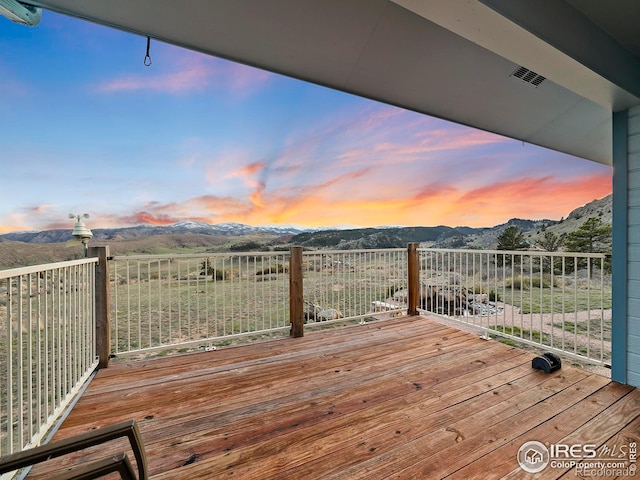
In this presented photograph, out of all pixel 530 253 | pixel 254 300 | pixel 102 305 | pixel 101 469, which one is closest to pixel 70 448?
pixel 101 469

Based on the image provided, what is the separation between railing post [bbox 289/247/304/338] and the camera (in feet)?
10.5

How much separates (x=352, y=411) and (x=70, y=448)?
4.96ft

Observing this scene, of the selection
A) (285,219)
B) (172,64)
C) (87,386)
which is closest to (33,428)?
(87,386)

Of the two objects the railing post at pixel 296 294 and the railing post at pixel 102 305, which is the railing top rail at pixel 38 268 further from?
the railing post at pixel 296 294

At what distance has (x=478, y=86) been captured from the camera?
256 cm

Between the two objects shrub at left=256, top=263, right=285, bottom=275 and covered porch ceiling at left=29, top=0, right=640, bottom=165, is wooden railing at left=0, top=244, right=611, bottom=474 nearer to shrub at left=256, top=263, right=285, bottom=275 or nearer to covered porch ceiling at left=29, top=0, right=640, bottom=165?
shrub at left=256, top=263, right=285, bottom=275

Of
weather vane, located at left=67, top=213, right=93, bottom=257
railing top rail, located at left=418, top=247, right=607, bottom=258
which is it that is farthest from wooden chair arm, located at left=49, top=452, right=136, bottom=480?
railing top rail, located at left=418, top=247, right=607, bottom=258

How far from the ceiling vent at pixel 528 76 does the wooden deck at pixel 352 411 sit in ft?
8.81

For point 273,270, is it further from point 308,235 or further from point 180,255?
point 308,235

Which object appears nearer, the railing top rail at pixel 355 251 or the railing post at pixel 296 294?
the railing post at pixel 296 294

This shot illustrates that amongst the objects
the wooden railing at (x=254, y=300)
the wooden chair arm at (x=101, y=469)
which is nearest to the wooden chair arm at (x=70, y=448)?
the wooden chair arm at (x=101, y=469)

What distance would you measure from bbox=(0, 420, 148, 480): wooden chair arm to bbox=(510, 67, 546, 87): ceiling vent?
11.8ft

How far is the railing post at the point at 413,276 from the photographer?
3.93m

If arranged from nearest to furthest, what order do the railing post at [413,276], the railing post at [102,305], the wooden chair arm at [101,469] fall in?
the wooden chair arm at [101,469] → the railing post at [102,305] → the railing post at [413,276]
